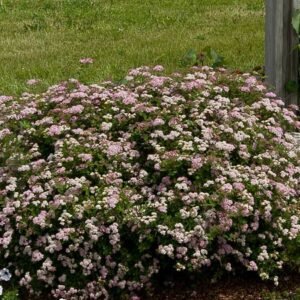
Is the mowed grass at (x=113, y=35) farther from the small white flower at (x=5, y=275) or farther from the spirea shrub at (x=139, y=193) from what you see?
the small white flower at (x=5, y=275)

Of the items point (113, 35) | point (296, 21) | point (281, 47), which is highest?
point (296, 21)

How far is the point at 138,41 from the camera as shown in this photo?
937cm

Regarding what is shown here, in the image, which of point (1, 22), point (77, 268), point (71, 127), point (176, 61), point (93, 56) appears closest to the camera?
point (77, 268)

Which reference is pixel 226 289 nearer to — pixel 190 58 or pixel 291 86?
pixel 291 86

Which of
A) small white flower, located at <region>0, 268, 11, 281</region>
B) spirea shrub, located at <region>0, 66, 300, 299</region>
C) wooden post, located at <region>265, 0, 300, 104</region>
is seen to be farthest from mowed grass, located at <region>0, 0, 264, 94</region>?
small white flower, located at <region>0, 268, 11, 281</region>

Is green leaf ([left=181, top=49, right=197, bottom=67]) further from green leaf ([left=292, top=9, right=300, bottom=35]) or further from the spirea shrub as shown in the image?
the spirea shrub

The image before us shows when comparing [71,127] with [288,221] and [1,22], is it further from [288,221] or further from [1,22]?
[1,22]

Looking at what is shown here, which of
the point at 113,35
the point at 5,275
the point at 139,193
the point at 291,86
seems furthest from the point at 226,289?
the point at 113,35

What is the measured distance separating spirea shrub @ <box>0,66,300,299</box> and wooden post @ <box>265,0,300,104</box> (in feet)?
4.53

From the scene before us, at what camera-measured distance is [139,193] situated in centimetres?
383

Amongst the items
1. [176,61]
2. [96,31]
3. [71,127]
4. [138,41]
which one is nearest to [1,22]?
[96,31]

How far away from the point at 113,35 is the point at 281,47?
455 cm

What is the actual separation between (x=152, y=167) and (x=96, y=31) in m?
→ 6.49

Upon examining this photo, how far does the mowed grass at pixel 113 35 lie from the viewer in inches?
317
